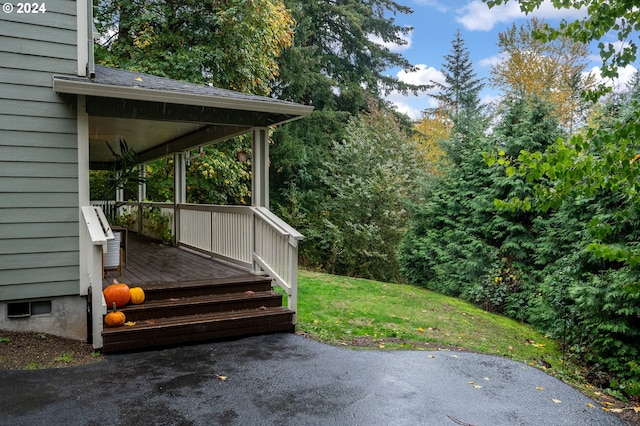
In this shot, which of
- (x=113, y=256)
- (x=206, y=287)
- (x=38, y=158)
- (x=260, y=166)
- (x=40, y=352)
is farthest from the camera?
(x=260, y=166)

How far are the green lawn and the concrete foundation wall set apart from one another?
7.91 feet

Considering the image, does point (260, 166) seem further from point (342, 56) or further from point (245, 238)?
point (342, 56)

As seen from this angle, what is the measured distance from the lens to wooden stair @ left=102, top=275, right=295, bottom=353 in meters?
4.51

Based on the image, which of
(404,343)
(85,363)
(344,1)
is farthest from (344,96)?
(85,363)

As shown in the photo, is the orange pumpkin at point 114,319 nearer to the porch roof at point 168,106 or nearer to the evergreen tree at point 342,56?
the porch roof at point 168,106

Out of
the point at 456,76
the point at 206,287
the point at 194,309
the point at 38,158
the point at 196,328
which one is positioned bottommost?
the point at 196,328

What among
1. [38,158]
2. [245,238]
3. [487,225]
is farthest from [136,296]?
[487,225]

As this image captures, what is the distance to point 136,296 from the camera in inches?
192

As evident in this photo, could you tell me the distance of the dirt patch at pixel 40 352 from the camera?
410 cm

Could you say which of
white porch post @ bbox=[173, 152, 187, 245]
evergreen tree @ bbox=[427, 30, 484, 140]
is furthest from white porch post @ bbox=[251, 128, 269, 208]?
evergreen tree @ bbox=[427, 30, 484, 140]

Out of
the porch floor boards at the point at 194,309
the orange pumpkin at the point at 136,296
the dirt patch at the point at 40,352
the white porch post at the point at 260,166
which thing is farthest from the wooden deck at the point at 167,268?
the white porch post at the point at 260,166

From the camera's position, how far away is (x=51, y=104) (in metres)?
4.86

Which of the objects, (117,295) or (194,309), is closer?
(117,295)

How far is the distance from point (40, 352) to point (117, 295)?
833 mm
